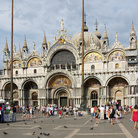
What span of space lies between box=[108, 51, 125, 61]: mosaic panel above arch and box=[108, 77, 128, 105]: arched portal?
12.8 feet

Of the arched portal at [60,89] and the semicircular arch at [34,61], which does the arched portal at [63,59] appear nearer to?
the arched portal at [60,89]

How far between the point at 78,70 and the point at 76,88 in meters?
3.91

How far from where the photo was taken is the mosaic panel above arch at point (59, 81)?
55509mm

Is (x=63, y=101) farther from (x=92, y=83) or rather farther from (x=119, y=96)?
(x=119, y=96)

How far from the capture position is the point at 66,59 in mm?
57500

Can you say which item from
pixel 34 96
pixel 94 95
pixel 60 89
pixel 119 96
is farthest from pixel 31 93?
pixel 119 96

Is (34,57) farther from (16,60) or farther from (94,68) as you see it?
(94,68)

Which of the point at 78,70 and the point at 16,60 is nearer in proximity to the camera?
the point at 78,70

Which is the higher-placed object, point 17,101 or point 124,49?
point 124,49

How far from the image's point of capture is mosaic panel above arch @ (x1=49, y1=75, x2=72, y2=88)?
55.5 m

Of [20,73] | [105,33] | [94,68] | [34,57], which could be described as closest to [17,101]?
[20,73]

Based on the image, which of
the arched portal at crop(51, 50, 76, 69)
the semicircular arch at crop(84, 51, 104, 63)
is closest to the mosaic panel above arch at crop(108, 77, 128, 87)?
the semicircular arch at crop(84, 51, 104, 63)

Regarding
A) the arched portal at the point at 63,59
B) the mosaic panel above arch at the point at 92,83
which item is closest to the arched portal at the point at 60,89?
the arched portal at the point at 63,59

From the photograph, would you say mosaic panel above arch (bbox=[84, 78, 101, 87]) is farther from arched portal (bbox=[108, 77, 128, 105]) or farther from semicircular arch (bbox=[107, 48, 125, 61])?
semicircular arch (bbox=[107, 48, 125, 61])
